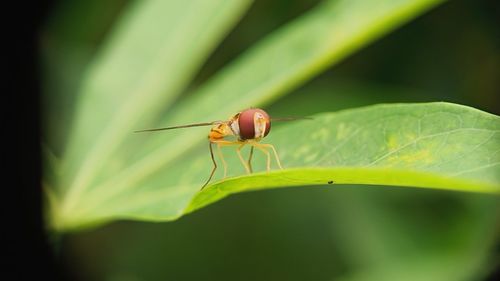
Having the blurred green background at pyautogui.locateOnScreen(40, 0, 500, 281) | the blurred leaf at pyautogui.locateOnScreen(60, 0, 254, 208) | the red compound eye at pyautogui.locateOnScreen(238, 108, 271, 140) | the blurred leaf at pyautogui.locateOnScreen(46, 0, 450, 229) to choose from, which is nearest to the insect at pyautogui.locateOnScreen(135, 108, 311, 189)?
the red compound eye at pyautogui.locateOnScreen(238, 108, 271, 140)

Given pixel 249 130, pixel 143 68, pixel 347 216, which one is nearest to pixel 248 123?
Result: pixel 249 130

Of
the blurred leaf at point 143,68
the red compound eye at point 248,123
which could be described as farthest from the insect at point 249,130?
the blurred leaf at point 143,68

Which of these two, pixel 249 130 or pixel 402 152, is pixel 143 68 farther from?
pixel 402 152

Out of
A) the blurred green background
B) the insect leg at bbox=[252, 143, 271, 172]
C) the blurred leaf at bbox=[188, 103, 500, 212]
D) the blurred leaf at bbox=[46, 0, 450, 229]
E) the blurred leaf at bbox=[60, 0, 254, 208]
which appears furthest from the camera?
the blurred green background

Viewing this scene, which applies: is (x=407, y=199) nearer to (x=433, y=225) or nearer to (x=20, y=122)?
(x=433, y=225)

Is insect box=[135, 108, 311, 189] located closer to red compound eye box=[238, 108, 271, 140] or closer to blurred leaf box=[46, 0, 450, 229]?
red compound eye box=[238, 108, 271, 140]
